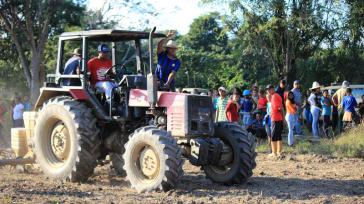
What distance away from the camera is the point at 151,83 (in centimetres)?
877

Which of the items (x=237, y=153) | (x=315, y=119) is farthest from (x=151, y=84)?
(x=315, y=119)

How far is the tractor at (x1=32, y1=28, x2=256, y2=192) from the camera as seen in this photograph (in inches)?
342

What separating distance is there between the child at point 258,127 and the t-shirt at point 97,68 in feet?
22.8

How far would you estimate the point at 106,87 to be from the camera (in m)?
9.73

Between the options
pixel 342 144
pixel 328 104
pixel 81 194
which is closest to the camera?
pixel 81 194

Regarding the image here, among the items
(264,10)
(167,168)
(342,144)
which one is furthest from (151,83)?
(264,10)

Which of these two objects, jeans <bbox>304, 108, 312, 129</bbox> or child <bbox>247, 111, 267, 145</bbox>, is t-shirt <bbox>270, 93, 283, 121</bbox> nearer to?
child <bbox>247, 111, 267, 145</bbox>

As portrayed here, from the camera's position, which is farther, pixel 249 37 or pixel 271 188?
pixel 249 37

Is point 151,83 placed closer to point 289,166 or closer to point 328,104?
point 289,166

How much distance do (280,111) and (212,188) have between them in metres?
4.57

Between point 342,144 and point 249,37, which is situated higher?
point 249,37

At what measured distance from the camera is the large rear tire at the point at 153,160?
27.0ft

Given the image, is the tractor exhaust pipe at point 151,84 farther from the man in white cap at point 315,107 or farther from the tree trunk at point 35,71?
the tree trunk at point 35,71

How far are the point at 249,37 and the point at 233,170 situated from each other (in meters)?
17.1
